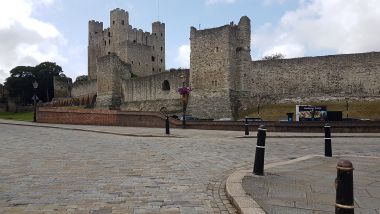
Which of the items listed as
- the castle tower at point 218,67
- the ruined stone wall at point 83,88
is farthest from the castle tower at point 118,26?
the castle tower at point 218,67

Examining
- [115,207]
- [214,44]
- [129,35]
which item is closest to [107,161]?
[115,207]

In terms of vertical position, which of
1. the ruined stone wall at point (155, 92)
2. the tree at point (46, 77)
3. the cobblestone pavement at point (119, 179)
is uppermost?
the tree at point (46, 77)

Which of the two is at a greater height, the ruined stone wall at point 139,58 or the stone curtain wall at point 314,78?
the ruined stone wall at point 139,58

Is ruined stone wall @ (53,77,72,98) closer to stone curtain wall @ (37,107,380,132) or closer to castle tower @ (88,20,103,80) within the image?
castle tower @ (88,20,103,80)

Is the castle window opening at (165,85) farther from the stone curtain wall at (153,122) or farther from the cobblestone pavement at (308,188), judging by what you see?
the cobblestone pavement at (308,188)

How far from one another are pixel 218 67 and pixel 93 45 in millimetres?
48346

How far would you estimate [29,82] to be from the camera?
85.8m

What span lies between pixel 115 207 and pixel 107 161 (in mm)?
4670

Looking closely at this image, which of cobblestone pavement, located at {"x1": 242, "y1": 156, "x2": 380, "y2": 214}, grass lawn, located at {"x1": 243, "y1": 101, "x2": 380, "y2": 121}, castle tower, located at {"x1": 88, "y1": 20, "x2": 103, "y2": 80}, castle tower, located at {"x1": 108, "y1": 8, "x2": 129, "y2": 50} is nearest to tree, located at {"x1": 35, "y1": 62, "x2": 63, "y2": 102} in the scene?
castle tower, located at {"x1": 88, "y1": 20, "x2": 103, "y2": 80}

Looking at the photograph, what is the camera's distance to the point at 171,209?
18.4 feet

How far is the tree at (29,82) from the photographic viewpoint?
8600 cm

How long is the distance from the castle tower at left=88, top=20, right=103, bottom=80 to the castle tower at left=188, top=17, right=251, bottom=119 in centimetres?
4356

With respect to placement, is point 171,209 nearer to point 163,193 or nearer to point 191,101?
point 163,193

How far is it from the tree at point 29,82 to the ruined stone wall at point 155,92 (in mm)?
37665
